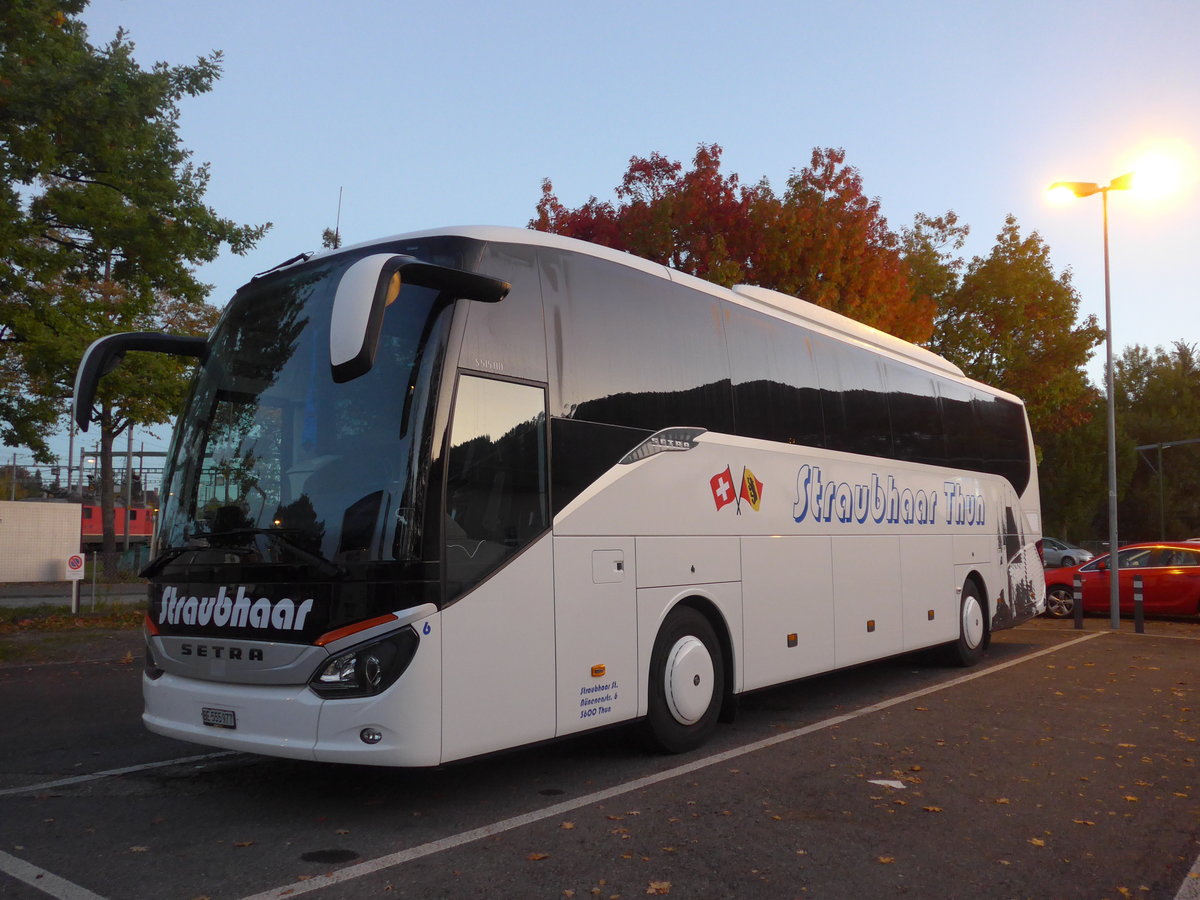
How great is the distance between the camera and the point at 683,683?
24.6 feet

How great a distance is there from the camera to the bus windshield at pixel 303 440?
5.59 meters

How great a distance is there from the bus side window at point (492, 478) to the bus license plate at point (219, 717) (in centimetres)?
144

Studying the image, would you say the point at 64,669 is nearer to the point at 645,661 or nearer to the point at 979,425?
the point at 645,661

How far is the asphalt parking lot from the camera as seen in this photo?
15.8 ft

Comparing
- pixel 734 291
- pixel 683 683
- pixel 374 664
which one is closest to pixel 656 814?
pixel 683 683

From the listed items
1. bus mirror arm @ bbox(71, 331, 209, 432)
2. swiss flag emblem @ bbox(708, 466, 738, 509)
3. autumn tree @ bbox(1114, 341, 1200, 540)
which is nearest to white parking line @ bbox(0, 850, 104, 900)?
bus mirror arm @ bbox(71, 331, 209, 432)

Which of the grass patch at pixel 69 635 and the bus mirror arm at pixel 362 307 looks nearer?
the bus mirror arm at pixel 362 307

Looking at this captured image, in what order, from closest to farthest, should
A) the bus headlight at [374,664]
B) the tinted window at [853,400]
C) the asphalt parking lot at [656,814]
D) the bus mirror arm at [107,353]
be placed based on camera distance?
the asphalt parking lot at [656,814] → the bus headlight at [374,664] → the bus mirror arm at [107,353] → the tinted window at [853,400]

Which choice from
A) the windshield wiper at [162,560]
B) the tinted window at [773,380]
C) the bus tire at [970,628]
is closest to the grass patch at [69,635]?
the windshield wiper at [162,560]

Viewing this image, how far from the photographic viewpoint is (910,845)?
211 inches

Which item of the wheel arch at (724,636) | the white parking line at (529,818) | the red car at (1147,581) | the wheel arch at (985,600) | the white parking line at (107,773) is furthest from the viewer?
the red car at (1147,581)

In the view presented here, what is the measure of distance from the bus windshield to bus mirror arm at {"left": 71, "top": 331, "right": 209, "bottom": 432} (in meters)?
0.64

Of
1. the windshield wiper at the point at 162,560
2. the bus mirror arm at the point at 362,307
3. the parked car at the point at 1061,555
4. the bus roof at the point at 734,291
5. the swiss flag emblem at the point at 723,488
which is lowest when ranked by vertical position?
the parked car at the point at 1061,555

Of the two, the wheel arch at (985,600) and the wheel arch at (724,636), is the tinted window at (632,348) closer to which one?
the wheel arch at (724,636)
